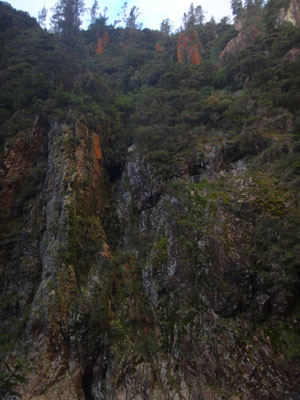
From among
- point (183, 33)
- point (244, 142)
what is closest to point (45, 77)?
point (244, 142)

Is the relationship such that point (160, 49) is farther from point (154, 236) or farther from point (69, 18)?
point (154, 236)

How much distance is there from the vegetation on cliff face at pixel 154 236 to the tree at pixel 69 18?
1441 cm

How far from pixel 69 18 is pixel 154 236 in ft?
120

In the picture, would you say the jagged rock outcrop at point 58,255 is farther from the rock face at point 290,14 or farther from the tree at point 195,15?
the tree at point 195,15

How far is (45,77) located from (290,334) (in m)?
23.3

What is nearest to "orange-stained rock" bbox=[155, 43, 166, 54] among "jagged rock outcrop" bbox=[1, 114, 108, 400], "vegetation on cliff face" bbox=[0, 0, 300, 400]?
"vegetation on cliff face" bbox=[0, 0, 300, 400]

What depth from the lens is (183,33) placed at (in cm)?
3569

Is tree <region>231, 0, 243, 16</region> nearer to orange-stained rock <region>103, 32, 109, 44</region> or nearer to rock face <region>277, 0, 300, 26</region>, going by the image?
rock face <region>277, 0, 300, 26</region>

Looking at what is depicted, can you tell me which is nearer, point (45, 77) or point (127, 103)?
point (45, 77)

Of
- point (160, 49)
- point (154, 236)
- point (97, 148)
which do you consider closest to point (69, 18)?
point (160, 49)

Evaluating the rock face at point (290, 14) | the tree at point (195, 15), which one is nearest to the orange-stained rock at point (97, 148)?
the rock face at point (290, 14)

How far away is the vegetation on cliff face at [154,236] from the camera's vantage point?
9203 millimetres

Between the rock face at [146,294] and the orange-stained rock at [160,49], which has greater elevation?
the orange-stained rock at [160,49]

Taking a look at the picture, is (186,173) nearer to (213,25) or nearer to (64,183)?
(64,183)
